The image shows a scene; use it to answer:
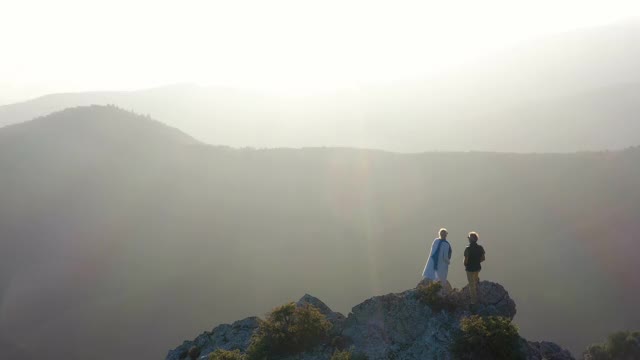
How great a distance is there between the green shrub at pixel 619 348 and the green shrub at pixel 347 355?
73.6ft

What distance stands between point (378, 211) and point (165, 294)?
2012cm

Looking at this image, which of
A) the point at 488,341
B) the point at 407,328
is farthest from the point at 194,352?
the point at 488,341

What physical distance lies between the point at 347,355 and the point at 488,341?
286cm

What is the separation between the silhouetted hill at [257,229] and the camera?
125 ft

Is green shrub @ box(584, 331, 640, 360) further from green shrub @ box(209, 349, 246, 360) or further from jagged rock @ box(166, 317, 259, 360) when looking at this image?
green shrub @ box(209, 349, 246, 360)

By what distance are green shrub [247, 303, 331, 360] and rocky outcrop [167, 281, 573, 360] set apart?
10.5 inches

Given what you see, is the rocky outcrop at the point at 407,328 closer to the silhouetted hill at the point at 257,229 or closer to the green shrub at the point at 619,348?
the green shrub at the point at 619,348

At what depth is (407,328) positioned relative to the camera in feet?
40.5

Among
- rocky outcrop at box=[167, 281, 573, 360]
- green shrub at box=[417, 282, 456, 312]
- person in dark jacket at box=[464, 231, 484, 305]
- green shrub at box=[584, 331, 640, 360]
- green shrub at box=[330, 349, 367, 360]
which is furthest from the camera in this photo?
green shrub at box=[584, 331, 640, 360]

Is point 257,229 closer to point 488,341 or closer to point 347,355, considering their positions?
point 347,355

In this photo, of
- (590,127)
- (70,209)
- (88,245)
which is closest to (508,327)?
(88,245)

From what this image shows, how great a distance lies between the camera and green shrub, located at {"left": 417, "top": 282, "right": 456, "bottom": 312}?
12453 millimetres

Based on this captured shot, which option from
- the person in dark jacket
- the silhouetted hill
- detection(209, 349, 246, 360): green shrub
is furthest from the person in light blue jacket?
the silhouetted hill

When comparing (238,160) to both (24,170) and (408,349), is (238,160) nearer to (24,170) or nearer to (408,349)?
(24,170)
